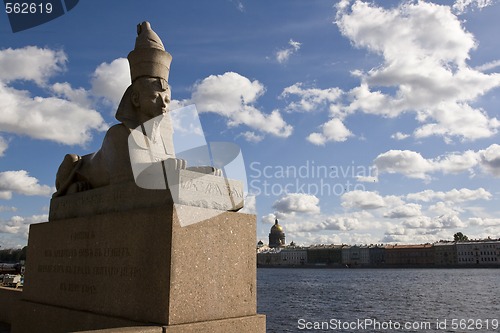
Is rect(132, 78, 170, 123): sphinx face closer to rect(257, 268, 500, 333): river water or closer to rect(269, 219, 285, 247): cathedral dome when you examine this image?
rect(257, 268, 500, 333): river water

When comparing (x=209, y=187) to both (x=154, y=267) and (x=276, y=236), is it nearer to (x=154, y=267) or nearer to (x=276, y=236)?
(x=154, y=267)

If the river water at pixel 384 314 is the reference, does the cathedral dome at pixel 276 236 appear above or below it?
above

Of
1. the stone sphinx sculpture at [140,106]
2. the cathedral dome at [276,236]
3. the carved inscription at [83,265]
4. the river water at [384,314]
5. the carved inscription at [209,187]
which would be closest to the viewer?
the carved inscription at [209,187]

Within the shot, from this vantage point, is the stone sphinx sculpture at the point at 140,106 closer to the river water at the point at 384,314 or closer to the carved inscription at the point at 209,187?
the carved inscription at the point at 209,187

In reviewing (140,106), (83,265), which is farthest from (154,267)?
(140,106)

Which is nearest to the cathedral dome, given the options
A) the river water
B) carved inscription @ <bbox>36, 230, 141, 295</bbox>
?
the river water

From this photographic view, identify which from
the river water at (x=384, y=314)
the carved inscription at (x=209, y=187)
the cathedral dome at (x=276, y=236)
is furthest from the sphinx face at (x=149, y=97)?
the cathedral dome at (x=276, y=236)

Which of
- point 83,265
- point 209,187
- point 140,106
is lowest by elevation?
point 83,265

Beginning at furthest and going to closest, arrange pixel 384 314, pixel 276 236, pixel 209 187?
1. pixel 276 236
2. pixel 384 314
3. pixel 209 187

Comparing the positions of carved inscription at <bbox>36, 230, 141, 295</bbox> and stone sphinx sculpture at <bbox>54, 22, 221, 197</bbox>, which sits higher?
stone sphinx sculpture at <bbox>54, 22, 221, 197</bbox>

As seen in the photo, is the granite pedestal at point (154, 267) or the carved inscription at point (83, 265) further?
the carved inscription at point (83, 265)

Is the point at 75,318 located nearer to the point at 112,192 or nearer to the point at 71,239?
the point at 71,239

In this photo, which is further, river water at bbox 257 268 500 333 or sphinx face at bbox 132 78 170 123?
river water at bbox 257 268 500 333

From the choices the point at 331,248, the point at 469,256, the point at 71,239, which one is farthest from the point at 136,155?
the point at 331,248
